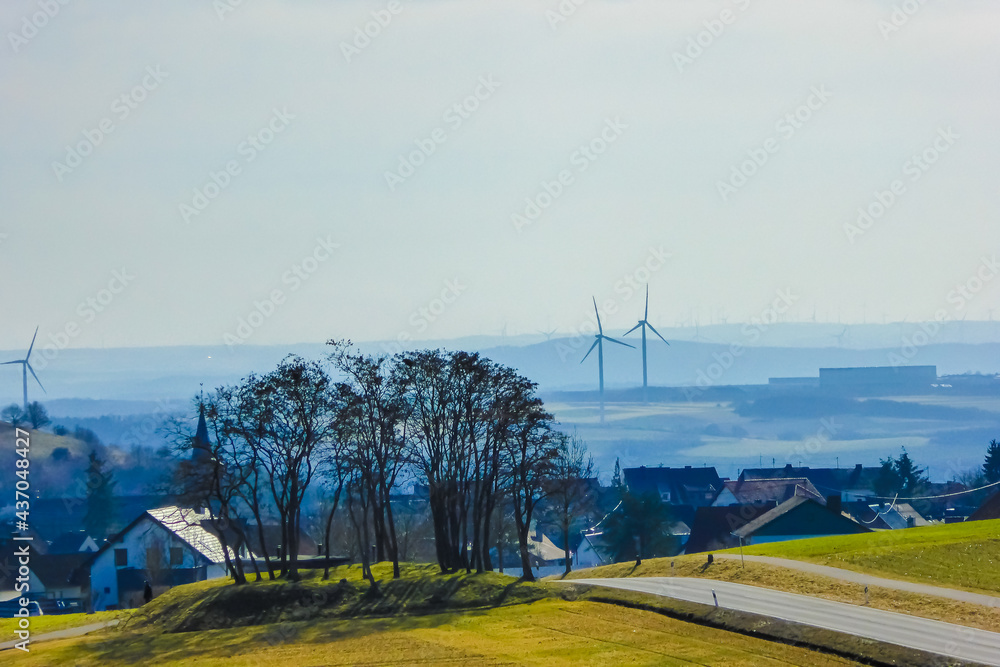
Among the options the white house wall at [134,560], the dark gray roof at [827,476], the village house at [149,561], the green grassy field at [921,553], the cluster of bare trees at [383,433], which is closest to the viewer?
the green grassy field at [921,553]

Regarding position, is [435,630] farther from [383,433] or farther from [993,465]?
[993,465]

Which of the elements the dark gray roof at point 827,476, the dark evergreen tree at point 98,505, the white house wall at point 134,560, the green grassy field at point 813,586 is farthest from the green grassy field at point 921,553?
the dark evergreen tree at point 98,505

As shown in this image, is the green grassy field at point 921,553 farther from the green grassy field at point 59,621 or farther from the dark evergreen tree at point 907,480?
the dark evergreen tree at point 907,480

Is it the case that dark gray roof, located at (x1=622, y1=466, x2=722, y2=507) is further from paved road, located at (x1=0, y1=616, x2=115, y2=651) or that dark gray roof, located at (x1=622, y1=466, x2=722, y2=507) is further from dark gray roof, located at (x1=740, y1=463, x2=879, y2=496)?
paved road, located at (x1=0, y1=616, x2=115, y2=651)

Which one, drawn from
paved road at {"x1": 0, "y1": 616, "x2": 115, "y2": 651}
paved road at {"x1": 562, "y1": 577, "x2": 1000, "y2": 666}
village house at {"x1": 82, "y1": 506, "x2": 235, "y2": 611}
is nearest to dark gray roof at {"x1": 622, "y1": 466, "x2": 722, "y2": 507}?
village house at {"x1": 82, "y1": 506, "x2": 235, "y2": 611}

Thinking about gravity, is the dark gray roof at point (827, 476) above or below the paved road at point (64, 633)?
above

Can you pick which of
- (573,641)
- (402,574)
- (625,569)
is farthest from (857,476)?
(573,641)

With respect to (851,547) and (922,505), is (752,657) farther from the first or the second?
(922,505)
